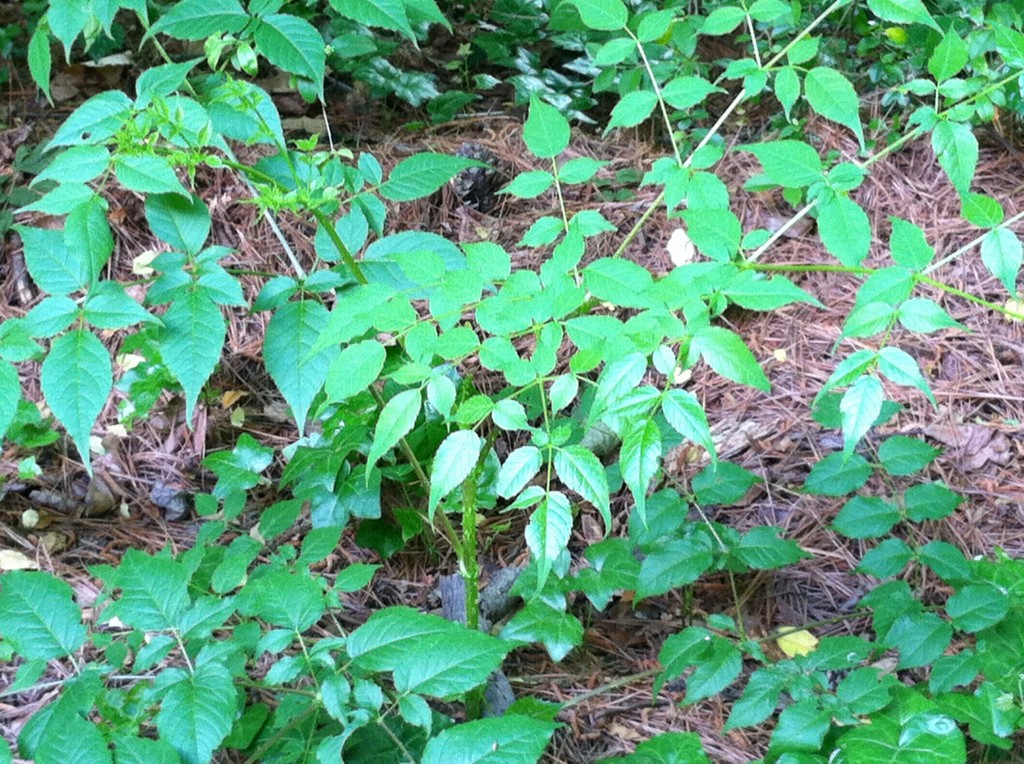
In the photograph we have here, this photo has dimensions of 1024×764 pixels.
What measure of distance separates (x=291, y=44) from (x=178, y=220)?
0.32 m

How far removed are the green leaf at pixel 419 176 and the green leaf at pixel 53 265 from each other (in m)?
0.52

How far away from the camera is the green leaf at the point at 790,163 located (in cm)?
136

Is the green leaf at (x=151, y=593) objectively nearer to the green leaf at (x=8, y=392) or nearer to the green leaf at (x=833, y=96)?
the green leaf at (x=8, y=392)

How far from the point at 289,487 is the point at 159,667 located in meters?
0.54

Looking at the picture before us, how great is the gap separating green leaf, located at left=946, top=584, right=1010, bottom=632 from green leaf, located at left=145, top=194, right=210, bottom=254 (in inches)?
54.1

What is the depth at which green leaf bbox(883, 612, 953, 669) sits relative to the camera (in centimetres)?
157

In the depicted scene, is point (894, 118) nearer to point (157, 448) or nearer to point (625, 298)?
point (625, 298)

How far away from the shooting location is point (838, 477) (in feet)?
5.92

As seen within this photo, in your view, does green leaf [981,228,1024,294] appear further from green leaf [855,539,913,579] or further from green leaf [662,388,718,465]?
green leaf [855,539,913,579]

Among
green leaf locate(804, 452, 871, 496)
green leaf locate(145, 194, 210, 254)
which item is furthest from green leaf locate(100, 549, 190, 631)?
green leaf locate(804, 452, 871, 496)

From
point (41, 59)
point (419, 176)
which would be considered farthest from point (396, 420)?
point (41, 59)

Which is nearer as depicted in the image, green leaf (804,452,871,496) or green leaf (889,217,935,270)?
green leaf (889,217,935,270)

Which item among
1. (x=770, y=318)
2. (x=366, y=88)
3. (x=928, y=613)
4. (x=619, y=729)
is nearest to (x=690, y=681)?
→ (x=619, y=729)

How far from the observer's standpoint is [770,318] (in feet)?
8.54
